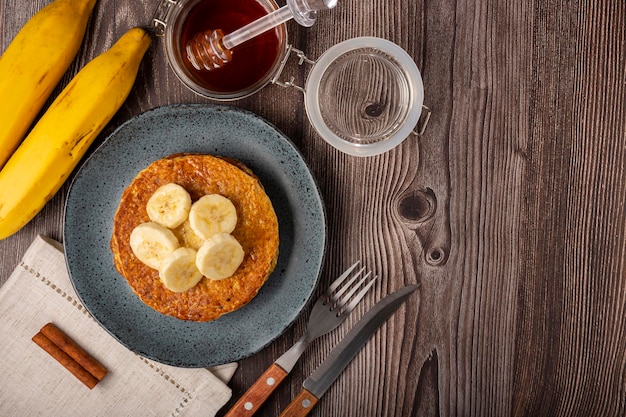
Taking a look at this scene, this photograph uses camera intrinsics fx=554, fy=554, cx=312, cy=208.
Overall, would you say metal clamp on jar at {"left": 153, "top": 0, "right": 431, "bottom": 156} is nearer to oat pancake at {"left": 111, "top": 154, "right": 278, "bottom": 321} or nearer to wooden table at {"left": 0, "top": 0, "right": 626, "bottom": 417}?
wooden table at {"left": 0, "top": 0, "right": 626, "bottom": 417}

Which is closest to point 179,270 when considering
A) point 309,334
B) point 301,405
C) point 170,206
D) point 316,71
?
point 170,206

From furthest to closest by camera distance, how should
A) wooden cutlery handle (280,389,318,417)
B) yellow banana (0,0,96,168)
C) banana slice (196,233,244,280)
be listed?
wooden cutlery handle (280,389,318,417) < yellow banana (0,0,96,168) < banana slice (196,233,244,280)

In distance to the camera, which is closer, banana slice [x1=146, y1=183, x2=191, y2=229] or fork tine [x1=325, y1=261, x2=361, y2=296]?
banana slice [x1=146, y1=183, x2=191, y2=229]

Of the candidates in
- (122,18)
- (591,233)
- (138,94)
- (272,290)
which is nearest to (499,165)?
(591,233)

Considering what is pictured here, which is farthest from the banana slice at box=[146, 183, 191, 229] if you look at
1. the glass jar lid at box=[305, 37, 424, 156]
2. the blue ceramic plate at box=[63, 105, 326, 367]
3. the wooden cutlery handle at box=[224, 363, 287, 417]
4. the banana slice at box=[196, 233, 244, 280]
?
the wooden cutlery handle at box=[224, 363, 287, 417]

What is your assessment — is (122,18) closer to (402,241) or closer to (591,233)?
(402,241)

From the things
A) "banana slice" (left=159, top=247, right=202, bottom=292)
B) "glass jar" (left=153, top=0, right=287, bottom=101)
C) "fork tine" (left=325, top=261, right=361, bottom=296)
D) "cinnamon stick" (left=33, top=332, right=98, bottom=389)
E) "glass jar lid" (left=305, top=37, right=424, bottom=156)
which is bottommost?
"cinnamon stick" (left=33, top=332, right=98, bottom=389)

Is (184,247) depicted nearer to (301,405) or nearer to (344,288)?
(344,288)
